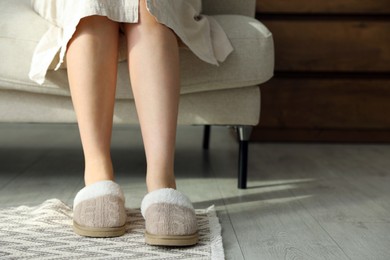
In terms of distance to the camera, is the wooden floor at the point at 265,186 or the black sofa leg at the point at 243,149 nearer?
the wooden floor at the point at 265,186

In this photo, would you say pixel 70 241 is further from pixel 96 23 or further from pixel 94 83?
pixel 96 23

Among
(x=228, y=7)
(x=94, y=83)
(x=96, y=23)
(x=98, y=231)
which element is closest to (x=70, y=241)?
(x=98, y=231)

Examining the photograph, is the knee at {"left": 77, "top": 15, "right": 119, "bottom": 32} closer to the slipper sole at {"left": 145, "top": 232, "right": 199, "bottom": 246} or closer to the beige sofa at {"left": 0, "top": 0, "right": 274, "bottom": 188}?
the beige sofa at {"left": 0, "top": 0, "right": 274, "bottom": 188}

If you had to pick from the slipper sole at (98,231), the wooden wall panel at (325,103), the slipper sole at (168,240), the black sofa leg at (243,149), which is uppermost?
the slipper sole at (168,240)

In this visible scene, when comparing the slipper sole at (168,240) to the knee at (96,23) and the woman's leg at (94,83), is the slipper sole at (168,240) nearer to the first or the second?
the woman's leg at (94,83)

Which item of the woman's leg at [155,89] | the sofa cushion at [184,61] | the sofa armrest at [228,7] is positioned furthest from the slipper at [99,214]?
the sofa armrest at [228,7]

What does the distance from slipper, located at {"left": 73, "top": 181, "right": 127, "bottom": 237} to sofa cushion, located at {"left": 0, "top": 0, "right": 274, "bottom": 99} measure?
48cm

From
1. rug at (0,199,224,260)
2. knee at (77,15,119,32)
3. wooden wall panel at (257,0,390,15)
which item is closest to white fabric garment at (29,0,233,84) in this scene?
knee at (77,15,119,32)

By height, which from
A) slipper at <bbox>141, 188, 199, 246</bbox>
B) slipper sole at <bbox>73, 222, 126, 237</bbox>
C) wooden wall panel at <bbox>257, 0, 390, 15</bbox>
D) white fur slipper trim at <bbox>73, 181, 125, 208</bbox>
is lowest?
slipper sole at <bbox>73, 222, 126, 237</bbox>

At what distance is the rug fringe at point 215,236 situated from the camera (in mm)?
1154

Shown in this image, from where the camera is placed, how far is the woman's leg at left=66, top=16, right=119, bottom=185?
1.33 m

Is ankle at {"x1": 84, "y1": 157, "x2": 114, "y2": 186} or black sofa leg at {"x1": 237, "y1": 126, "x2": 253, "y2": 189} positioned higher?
ankle at {"x1": 84, "y1": 157, "x2": 114, "y2": 186}

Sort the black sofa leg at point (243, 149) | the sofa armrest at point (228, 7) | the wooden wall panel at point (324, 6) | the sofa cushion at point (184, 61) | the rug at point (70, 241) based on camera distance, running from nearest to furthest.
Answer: the rug at point (70, 241) → the sofa cushion at point (184, 61) → the black sofa leg at point (243, 149) → the sofa armrest at point (228, 7) → the wooden wall panel at point (324, 6)

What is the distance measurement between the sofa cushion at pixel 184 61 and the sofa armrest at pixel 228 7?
0.83 feet
